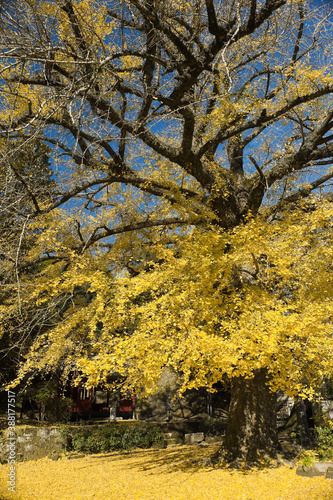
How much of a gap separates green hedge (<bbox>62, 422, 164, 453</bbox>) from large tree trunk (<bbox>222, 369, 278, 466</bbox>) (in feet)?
15.1

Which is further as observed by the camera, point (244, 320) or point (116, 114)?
point (116, 114)

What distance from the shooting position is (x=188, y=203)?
244 inches

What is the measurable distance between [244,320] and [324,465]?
131 inches

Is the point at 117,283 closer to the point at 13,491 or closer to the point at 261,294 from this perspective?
the point at 261,294

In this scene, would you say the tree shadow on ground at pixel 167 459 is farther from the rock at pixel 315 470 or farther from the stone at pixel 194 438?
the rock at pixel 315 470

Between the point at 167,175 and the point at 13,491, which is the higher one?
the point at 167,175

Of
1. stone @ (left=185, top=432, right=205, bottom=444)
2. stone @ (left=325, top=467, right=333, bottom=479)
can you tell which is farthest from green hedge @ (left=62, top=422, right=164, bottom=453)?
stone @ (left=325, top=467, right=333, bottom=479)

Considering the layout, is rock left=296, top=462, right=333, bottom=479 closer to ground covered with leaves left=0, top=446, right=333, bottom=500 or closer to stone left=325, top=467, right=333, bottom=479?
stone left=325, top=467, right=333, bottom=479

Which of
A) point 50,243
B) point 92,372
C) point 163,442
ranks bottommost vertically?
point 163,442

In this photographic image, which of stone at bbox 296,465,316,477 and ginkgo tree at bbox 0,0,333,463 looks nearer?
ginkgo tree at bbox 0,0,333,463

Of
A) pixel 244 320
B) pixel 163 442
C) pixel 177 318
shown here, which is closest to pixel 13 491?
pixel 177 318

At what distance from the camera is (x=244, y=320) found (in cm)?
442

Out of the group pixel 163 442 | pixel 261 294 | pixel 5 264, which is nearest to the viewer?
pixel 261 294

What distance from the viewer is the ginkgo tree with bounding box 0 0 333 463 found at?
3.89 meters
